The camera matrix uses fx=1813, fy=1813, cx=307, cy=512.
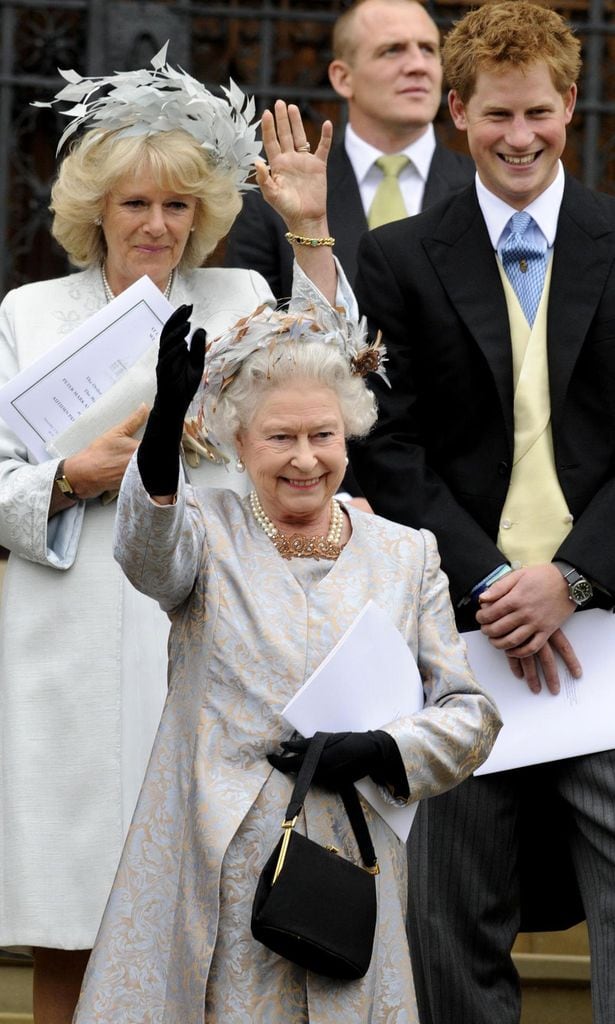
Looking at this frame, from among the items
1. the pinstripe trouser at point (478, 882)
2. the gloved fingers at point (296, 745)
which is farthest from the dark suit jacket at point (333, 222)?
the gloved fingers at point (296, 745)

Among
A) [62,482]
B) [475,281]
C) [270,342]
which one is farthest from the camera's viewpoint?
[475,281]

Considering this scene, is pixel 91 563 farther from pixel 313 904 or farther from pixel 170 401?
pixel 313 904

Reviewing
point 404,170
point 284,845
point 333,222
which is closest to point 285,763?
point 284,845

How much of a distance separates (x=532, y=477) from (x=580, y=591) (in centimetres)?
27

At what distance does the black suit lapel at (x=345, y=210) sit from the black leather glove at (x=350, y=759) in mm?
1830

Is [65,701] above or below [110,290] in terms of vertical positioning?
→ below

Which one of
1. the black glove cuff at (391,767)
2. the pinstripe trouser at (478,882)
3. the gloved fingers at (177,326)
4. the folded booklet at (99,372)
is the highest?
the gloved fingers at (177,326)

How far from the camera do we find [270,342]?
3131mm

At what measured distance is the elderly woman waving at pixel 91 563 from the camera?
363 centimetres

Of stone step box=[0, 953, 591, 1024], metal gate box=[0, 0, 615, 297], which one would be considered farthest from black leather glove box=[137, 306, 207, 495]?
metal gate box=[0, 0, 615, 297]

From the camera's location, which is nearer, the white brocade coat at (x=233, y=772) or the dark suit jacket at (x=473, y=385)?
the white brocade coat at (x=233, y=772)

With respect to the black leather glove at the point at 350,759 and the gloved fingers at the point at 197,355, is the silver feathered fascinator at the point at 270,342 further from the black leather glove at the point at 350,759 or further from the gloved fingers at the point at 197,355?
the black leather glove at the point at 350,759

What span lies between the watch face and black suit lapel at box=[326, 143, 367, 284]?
129cm

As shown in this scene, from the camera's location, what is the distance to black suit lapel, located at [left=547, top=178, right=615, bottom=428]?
11.9 ft
